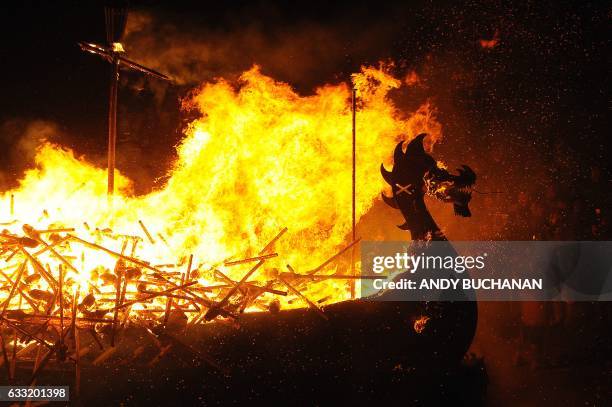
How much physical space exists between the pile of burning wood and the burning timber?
0.01 metres

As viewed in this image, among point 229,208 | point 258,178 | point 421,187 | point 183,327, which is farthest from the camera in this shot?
point 258,178

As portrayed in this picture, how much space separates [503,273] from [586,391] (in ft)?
8.17

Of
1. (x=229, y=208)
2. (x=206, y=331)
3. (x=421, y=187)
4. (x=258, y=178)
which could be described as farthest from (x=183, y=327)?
(x=258, y=178)

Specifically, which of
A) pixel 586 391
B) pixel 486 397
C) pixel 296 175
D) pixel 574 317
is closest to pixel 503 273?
pixel 574 317

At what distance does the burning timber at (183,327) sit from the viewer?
4117 mm

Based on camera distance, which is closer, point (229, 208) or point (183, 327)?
point (183, 327)

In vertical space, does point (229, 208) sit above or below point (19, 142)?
below

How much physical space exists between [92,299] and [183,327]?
2.92 feet

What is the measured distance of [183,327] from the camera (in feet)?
13.9

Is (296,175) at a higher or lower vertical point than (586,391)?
higher

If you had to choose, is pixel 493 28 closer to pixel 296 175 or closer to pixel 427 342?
pixel 296 175

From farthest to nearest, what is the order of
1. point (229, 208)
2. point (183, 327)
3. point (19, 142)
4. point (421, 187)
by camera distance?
point (19, 142), point (229, 208), point (421, 187), point (183, 327)

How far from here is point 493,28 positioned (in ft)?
26.7

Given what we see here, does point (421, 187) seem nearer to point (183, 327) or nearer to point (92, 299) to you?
point (183, 327)
